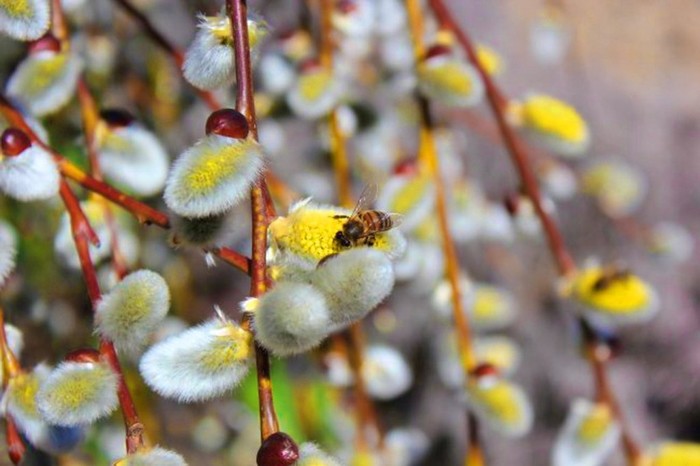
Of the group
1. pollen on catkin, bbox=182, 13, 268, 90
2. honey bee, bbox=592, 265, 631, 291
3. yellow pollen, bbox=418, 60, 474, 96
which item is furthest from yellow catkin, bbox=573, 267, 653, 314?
pollen on catkin, bbox=182, 13, 268, 90

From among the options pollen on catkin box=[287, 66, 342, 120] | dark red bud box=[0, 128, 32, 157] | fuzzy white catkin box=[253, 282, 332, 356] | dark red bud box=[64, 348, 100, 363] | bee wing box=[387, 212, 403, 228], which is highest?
pollen on catkin box=[287, 66, 342, 120]

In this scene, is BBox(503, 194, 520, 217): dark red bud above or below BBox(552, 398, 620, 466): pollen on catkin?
above

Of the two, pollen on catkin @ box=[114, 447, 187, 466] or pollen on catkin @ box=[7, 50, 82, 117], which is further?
pollen on catkin @ box=[7, 50, 82, 117]

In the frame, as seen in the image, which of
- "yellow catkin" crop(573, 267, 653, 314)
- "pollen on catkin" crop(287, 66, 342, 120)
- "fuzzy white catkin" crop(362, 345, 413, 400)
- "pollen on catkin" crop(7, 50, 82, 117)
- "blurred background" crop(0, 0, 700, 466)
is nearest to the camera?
"pollen on catkin" crop(7, 50, 82, 117)

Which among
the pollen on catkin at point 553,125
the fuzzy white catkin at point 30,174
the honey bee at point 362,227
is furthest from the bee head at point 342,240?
the pollen on catkin at point 553,125

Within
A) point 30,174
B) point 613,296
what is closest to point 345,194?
point 613,296

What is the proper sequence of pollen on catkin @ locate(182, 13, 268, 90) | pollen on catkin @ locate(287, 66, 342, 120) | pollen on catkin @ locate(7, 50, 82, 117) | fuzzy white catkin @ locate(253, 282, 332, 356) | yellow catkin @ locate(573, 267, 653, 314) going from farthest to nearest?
1. pollen on catkin @ locate(287, 66, 342, 120)
2. yellow catkin @ locate(573, 267, 653, 314)
3. pollen on catkin @ locate(7, 50, 82, 117)
4. pollen on catkin @ locate(182, 13, 268, 90)
5. fuzzy white catkin @ locate(253, 282, 332, 356)

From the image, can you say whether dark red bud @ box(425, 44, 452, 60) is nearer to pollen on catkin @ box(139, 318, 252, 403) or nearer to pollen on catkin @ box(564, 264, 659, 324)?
pollen on catkin @ box(564, 264, 659, 324)
